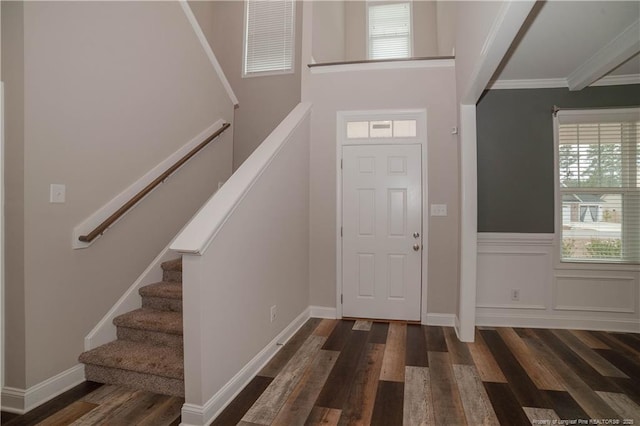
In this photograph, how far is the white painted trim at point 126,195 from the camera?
2520 mm

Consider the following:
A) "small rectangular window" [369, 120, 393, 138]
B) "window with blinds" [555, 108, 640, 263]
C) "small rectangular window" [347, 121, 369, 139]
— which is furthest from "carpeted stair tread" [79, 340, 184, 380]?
"window with blinds" [555, 108, 640, 263]

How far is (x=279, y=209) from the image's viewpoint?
3.14 metres

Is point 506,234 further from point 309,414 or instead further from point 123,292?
point 123,292

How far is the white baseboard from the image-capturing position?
4031 millimetres

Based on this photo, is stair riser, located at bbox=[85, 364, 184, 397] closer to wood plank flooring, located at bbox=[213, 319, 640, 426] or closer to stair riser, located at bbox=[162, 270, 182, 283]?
wood plank flooring, located at bbox=[213, 319, 640, 426]

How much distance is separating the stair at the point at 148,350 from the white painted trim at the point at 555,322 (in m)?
3.04

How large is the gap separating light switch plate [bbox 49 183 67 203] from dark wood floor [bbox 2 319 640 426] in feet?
4.15

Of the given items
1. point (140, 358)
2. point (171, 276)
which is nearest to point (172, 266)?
point (171, 276)

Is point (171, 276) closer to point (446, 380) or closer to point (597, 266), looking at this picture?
point (446, 380)

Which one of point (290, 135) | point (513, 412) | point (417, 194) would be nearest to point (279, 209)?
point (290, 135)

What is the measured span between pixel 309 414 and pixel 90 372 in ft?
5.20

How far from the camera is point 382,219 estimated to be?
3.92 meters

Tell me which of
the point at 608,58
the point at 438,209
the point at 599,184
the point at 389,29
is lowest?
the point at 438,209

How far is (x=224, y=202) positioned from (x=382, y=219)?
82.0 inches
